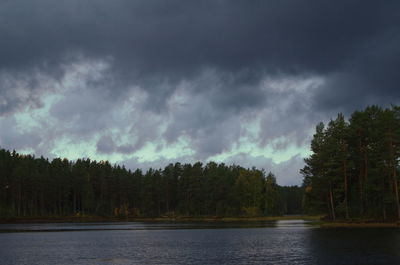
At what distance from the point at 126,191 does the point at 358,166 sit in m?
110

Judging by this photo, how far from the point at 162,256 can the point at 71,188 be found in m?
141

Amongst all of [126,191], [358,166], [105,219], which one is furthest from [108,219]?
[358,166]

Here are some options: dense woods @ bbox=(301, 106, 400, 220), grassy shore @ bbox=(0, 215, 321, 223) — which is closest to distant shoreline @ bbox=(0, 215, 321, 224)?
grassy shore @ bbox=(0, 215, 321, 223)

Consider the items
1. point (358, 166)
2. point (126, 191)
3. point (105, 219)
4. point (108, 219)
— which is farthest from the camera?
point (126, 191)

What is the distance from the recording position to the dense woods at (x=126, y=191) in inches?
6339

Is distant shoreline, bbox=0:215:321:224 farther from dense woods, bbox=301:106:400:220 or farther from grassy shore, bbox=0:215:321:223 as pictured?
dense woods, bbox=301:106:400:220

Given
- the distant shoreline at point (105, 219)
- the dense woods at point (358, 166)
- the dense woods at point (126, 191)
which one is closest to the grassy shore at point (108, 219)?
the distant shoreline at point (105, 219)

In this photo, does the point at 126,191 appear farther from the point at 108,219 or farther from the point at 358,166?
the point at 358,166

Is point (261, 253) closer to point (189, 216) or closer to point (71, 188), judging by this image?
point (189, 216)

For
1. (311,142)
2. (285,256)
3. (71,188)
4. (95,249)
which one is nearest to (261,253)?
(285,256)

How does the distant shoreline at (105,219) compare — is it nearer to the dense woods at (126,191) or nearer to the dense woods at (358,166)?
the dense woods at (126,191)

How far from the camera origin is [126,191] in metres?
184

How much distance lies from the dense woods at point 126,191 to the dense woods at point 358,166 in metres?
66.0

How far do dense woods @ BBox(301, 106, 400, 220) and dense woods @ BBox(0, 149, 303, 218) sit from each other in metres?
66.0
